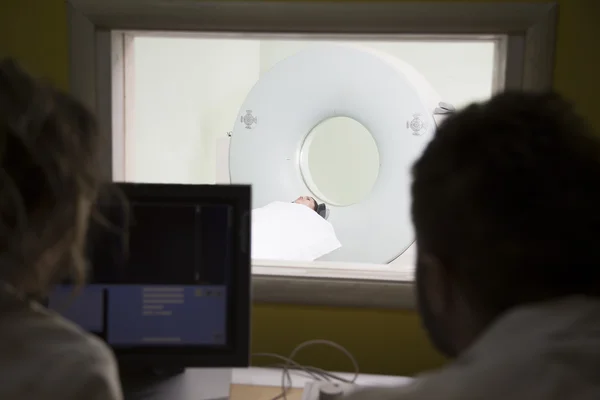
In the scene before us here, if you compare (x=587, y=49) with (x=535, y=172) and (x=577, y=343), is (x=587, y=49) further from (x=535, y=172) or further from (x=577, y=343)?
(x=577, y=343)

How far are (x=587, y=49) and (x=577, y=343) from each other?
71 cm

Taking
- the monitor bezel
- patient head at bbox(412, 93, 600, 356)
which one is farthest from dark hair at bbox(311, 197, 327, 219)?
patient head at bbox(412, 93, 600, 356)

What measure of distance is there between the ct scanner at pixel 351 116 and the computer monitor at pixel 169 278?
1147 mm

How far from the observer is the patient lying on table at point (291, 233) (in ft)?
5.77

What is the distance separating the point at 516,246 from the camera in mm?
487

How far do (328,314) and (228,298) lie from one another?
298 millimetres

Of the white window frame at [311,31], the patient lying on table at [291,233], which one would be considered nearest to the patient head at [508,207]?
the white window frame at [311,31]

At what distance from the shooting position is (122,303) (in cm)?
86

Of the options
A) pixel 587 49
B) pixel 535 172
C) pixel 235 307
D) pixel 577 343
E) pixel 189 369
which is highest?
pixel 587 49

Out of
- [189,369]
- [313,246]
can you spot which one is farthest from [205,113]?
[189,369]

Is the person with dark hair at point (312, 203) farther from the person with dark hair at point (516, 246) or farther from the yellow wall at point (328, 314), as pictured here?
the person with dark hair at point (516, 246)

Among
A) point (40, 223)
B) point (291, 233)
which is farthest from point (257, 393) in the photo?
point (291, 233)

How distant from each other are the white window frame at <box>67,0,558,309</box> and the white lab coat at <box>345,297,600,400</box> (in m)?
0.59

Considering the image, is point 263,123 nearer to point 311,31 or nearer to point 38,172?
point 311,31
